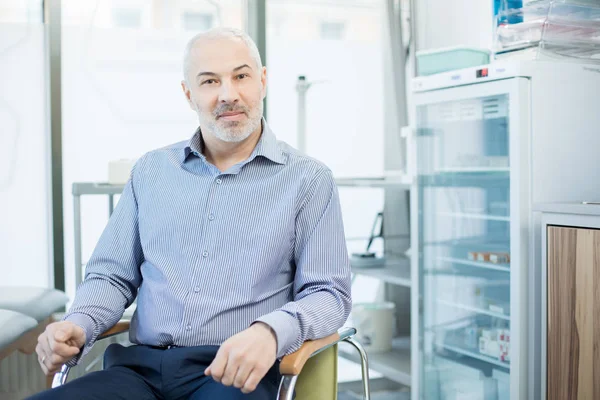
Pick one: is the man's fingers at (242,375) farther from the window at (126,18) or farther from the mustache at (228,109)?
the window at (126,18)

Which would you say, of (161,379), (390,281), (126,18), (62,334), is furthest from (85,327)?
(126,18)

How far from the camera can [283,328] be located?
1.37 metres

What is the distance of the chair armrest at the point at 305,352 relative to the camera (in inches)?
52.5

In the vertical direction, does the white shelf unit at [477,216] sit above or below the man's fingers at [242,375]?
above

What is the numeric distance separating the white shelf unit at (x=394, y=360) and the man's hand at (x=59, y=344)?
1993 millimetres

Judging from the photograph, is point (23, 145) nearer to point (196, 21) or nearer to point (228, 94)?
point (196, 21)

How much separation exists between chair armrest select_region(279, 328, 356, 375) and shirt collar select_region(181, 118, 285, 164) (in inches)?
17.3

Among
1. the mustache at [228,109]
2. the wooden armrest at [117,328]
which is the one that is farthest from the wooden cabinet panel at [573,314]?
the wooden armrest at [117,328]

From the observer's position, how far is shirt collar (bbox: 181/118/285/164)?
1711 mm

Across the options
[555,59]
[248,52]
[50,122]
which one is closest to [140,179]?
[248,52]

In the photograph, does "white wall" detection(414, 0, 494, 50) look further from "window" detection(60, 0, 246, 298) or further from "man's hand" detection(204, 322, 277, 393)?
"man's hand" detection(204, 322, 277, 393)

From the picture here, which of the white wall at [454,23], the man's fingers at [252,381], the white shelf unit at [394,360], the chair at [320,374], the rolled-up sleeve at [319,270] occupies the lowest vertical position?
the white shelf unit at [394,360]

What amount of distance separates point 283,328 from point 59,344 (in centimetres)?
45

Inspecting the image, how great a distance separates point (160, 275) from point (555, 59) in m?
1.60
